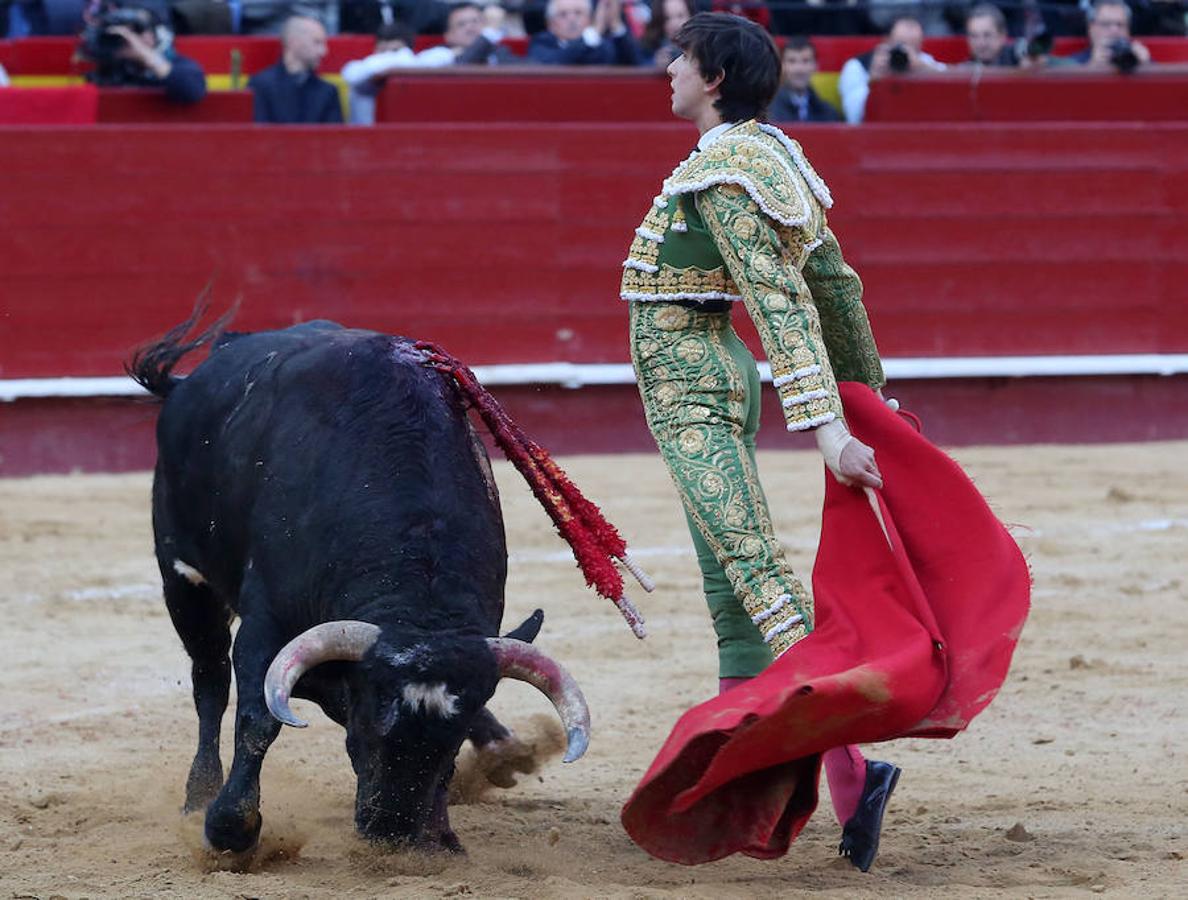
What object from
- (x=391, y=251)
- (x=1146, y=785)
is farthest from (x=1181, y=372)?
(x=1146, y=785)

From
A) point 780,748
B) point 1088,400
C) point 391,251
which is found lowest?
point 1088,400

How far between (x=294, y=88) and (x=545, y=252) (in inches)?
43.0

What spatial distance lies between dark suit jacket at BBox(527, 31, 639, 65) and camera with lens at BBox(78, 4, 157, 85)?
58.2 inches

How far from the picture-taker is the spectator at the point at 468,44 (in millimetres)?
7516

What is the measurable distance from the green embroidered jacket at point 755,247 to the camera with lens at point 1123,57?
17.6ft

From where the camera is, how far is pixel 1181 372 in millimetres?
7859

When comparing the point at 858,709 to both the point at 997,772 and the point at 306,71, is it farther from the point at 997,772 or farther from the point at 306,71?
the point at 306,71

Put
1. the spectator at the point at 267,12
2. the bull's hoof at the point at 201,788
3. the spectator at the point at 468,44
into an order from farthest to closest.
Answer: the spectator at the point at 267,12, the spectator at the point at 468,44, the bull's hoof at the point at 201,788

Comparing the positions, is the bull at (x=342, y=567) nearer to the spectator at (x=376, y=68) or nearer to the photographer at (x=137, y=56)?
the photographer at (x=137, y=56)

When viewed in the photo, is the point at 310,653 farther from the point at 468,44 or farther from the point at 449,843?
the point at 468,44

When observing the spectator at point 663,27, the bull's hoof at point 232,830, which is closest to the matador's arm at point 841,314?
the bull's hoof at point 232,830

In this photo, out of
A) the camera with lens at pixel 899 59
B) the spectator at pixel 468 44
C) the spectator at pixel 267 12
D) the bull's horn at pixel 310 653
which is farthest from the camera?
the spectator at pixel 267 12

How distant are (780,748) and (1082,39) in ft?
22.6

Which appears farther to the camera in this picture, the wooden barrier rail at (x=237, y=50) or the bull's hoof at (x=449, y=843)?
the wooden barrier rail at (x=237, y=50)
